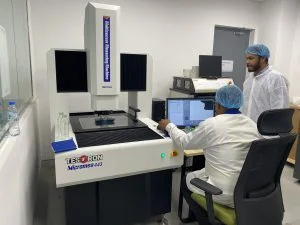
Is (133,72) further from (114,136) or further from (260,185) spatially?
(260,185)

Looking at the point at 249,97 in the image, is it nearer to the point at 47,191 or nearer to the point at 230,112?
the point at 230,112

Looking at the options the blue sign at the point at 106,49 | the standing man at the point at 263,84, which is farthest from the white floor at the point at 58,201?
the blue sign at the point at 106,49

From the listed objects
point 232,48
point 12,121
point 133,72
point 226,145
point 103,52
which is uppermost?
point 232,48

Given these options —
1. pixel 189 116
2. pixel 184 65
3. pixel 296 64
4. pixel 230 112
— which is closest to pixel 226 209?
pixel 230 112

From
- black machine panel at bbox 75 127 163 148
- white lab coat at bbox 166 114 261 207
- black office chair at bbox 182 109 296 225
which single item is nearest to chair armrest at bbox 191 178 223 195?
black office chair at bbox 182 109 296 225

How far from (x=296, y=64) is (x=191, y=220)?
3201mm

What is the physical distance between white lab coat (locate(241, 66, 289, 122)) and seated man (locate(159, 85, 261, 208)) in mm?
933

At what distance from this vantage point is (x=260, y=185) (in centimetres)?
137

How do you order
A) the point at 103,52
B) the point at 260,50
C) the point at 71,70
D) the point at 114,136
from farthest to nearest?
1. the point at 260,50
2. the point at 71,70
3. the point at 114,136
4. the point at 103,52

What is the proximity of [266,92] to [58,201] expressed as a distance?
86.7 inches

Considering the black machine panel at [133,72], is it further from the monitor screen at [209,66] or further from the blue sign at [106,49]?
the monitor screen at [209,66]

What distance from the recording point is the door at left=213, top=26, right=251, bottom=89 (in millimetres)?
3711

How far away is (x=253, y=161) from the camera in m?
1.24

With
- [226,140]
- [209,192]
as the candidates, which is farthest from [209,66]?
[209,192]
